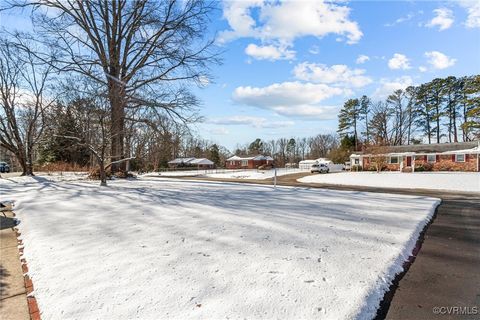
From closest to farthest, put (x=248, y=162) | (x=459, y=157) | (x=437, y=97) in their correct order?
(x=459, y=157) → (x=437, y=97) → (x=248, y=162)

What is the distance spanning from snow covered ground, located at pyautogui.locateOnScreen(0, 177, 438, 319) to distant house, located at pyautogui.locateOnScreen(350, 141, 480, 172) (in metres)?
30.6

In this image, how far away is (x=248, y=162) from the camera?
2618 inches

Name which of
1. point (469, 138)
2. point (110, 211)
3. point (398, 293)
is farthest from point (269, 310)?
point (469, 138)

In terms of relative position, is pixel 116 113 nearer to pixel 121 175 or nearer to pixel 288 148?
pixel 121 175

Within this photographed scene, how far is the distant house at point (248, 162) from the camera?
6600 centimetres

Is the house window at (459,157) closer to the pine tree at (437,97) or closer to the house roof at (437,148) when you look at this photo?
the house roof at (437,148)

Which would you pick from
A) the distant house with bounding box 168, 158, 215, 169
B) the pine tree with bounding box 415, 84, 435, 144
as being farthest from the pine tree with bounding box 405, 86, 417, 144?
the distant house with bounding box 168, 158, 215, 169

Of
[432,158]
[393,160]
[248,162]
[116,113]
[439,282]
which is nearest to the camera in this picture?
[439,282]

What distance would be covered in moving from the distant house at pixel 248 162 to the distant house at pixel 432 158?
28747 mm

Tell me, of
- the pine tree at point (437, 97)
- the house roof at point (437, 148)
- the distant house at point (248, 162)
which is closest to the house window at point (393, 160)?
the house roof at point (437, 148)


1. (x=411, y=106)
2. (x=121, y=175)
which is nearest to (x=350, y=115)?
(x=411, y=106)

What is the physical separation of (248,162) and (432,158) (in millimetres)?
38070

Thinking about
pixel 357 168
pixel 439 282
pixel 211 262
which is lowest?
pixel 439 282

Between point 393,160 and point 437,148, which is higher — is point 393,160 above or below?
below
